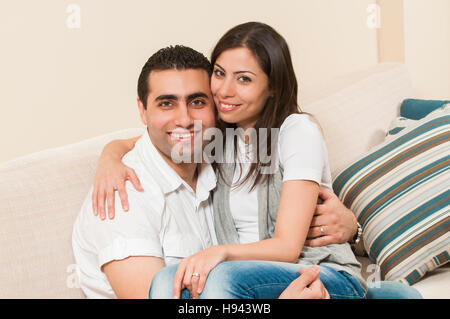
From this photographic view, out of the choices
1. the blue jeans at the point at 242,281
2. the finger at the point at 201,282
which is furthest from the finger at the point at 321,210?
the finger at the point at 201,282

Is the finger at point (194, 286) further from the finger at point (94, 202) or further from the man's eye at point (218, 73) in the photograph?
the man's eye at point (218, 73)

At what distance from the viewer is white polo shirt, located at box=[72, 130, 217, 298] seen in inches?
51.3

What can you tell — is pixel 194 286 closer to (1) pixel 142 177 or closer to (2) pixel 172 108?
(1) pixel 142 177

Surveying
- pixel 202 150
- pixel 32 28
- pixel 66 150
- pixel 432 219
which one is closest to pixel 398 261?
pixel 432 219

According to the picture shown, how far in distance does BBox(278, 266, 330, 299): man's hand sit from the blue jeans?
0.03m

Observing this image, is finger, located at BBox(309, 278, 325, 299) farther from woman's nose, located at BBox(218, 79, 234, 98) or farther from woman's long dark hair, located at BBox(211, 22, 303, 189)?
woman's nose, located at BBox(218, 79, 234, 98)

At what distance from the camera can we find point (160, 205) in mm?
1402

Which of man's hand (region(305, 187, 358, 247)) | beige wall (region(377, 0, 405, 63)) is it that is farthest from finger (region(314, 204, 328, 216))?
beige wall (region(377, 0, 405, 63))

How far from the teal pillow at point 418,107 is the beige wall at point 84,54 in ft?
3.07

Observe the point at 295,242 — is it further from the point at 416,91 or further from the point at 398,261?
the point at 416,91

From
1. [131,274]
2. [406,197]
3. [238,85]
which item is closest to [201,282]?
[131,274]

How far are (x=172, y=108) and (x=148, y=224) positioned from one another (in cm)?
34

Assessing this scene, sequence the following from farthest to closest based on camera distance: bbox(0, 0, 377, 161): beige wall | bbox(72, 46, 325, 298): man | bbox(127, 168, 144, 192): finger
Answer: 1. bbox(0, 0, 377, 161): beige wall
2. bbox(127, 168, 144, 192): finger
3. bbox(72, 46, 325, 298): man
